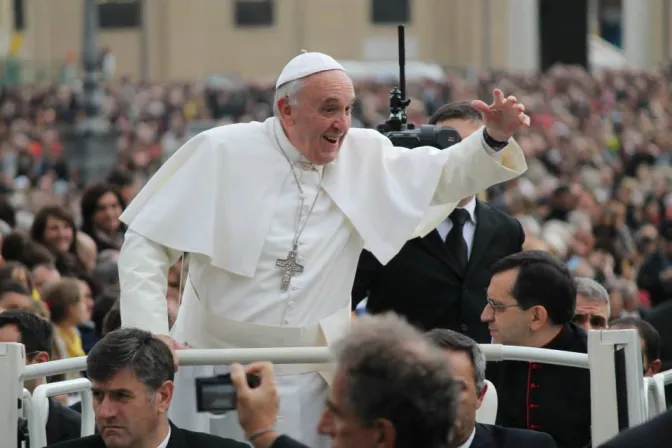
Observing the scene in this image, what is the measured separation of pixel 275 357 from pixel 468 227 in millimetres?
2011

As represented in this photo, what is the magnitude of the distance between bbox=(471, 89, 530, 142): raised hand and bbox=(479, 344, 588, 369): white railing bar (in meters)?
0.69

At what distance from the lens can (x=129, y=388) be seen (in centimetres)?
525

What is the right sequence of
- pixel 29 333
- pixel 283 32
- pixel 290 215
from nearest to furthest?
pixel 290 215 < pixel 29 333 < pixel 283 32

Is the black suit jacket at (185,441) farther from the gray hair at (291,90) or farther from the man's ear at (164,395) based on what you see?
the gray hair at (291,90)

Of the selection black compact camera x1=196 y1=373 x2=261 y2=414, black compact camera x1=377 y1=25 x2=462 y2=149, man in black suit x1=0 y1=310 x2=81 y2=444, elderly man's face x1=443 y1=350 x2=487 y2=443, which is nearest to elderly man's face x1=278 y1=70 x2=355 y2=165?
black compact camera x1=377 y1=25 x2=462 y2=149

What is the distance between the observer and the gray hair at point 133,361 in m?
5.25

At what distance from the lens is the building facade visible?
6347 centimetres

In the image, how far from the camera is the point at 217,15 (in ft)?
217

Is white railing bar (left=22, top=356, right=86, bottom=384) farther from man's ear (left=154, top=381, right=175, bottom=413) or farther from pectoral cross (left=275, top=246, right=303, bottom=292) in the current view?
pectoral cross (left=275, top=246, right=303, bottom=292)

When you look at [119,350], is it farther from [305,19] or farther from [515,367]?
[305,19]

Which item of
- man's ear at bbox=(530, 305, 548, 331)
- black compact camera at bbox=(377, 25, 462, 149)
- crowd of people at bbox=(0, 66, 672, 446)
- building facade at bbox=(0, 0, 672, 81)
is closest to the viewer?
man's ear at bbox=(530, 305, 548, 331)

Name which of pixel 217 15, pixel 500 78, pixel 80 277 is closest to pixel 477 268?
pixel 80 277

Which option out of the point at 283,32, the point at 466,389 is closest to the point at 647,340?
the point at 466,389

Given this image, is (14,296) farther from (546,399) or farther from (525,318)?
(546,399)
